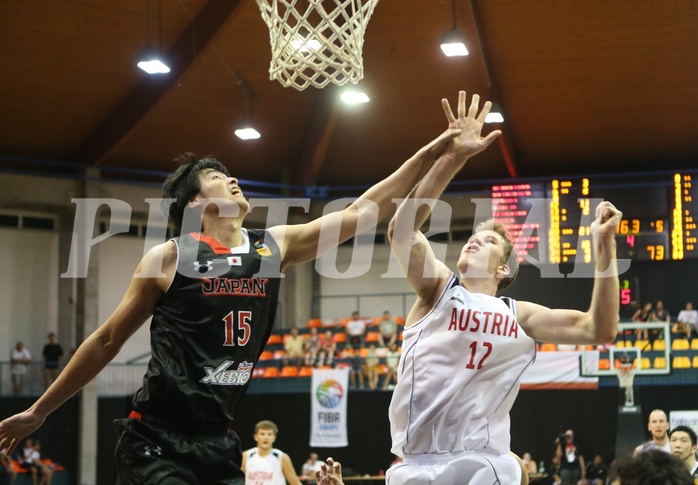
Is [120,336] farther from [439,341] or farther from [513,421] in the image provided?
[513,421]

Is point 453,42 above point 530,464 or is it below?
above

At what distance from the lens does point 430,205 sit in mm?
4602

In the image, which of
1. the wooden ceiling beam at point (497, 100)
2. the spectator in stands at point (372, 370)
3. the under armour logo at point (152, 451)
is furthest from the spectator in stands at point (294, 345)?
the under armour logo at point (152, 451)

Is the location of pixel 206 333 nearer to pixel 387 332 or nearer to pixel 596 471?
pixel 596 471

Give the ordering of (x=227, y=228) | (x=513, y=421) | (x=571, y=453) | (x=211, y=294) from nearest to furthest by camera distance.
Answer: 1. (x=211, y=294)
2. (x=227, y=228)
3. (x=571, y=453)
4. (x=513, y=421)

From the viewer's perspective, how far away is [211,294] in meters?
4.09

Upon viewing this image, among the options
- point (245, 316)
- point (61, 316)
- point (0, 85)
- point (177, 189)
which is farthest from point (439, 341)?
point (61, 316)

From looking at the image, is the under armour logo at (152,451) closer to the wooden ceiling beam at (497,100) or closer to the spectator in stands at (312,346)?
the wooden ceiling beam at (497,100)

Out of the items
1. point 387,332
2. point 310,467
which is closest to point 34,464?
point 310,467

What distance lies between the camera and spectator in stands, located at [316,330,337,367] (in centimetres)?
1886

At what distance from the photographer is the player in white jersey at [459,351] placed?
4488 mm

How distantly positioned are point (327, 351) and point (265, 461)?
7.44 meters

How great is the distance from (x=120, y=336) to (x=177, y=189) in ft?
2.66

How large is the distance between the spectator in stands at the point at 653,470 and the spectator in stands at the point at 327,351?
52.9 ft
